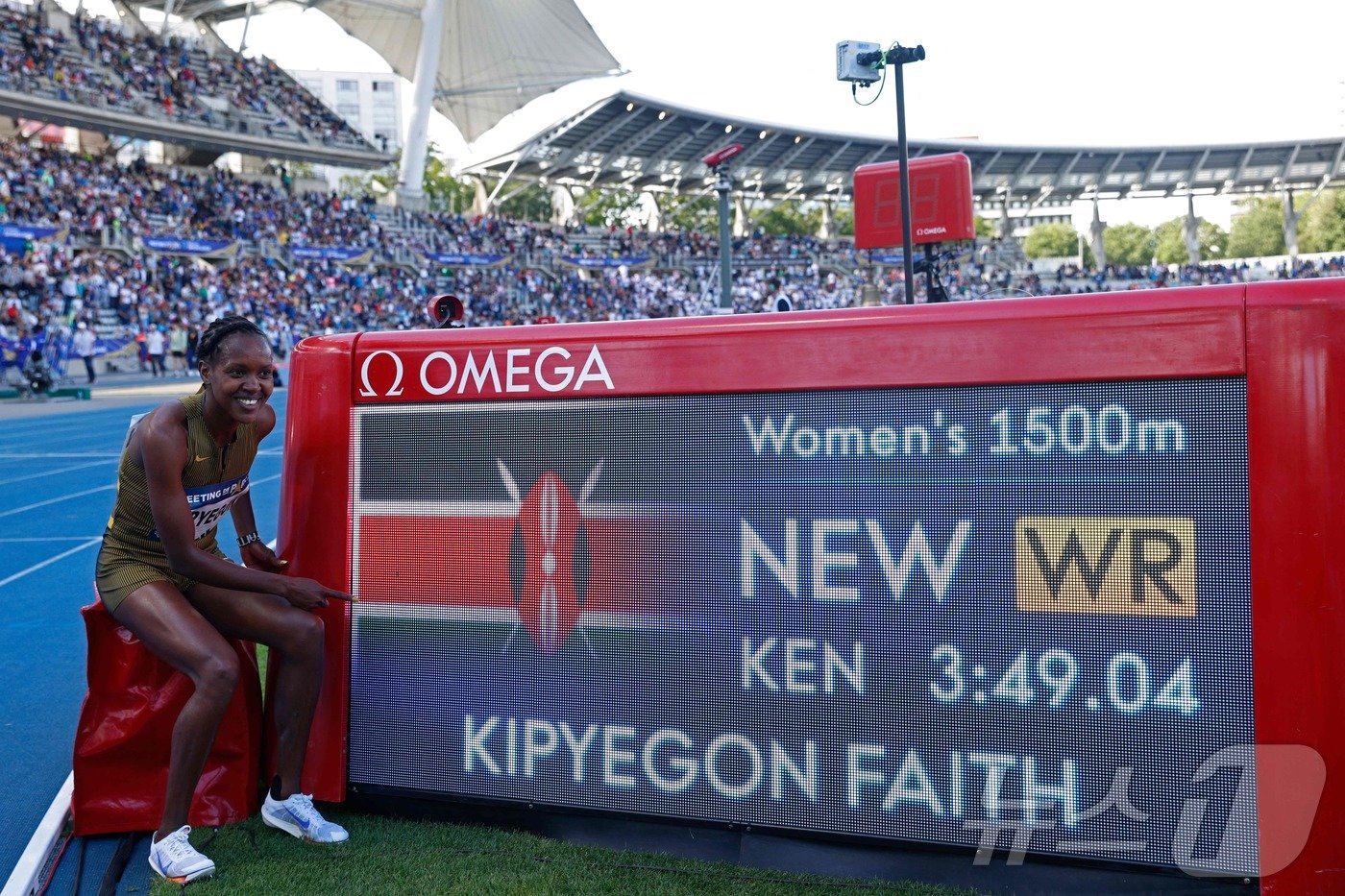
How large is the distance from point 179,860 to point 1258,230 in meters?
117

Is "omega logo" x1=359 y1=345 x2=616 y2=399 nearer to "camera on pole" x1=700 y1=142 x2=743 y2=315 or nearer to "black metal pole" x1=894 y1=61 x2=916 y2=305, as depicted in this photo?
"black metal pole" x1=894 y1=61 x2=916 y2=305

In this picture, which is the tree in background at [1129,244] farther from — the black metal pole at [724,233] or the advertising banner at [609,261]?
the black metal pole at [724,233]

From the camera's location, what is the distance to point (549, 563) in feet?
10.4

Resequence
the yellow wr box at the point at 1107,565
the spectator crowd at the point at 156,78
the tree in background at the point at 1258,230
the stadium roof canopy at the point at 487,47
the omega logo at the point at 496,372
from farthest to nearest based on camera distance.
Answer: the tree in background at the point at 1258,230
the stadium roof canopy at the point at 487,47
the spectator crowd at the point at 156,78
the omega logo at the point at 496,372
the yellow wr box at the point at 1107,565

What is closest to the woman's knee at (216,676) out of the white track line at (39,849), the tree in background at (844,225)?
the white track line at (39,849)

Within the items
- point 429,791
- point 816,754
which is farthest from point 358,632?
point 816,754

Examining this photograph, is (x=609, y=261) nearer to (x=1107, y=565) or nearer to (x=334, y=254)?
(x=334, y=254)

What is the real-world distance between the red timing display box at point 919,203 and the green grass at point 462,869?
10.3m

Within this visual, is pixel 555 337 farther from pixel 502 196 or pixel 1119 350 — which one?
pixel 502 196

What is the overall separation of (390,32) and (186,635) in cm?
5808

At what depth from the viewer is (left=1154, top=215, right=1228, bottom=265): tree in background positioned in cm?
11472

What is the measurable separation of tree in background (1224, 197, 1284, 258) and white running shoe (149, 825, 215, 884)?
111m

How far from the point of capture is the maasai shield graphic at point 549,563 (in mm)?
3141
